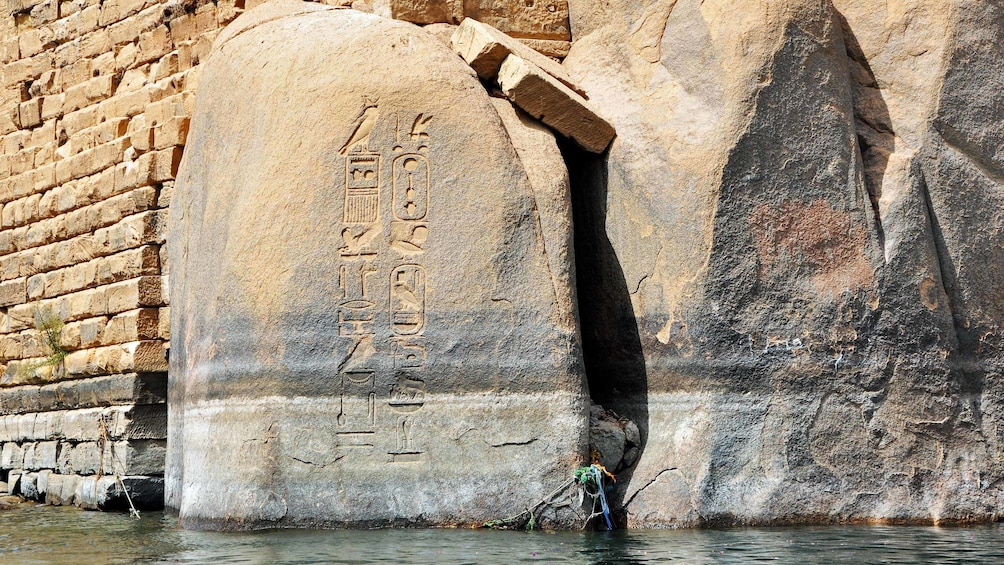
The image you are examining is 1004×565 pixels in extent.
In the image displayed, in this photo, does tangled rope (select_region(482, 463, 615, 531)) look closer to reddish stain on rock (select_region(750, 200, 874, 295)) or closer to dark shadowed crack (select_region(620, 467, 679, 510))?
dark shadowed crack (select_region(620, 467, 679, 510))

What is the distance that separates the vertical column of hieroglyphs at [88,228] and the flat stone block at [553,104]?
315cm

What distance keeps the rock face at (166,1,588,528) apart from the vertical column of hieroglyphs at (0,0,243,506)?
7.72 feet

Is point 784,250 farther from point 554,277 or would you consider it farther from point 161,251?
point 161,251

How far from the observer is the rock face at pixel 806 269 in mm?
7941

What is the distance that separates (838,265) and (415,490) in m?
2.74

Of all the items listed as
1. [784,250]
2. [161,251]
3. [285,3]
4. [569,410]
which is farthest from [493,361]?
[161,251]

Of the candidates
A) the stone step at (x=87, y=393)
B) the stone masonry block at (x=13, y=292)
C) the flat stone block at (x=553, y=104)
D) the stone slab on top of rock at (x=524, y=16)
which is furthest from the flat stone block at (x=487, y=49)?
the stone masonry block at (x=13, y=292)

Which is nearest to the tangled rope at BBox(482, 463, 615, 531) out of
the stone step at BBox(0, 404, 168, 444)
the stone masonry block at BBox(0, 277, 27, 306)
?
the stone step at BBox(0, 404, 168, 444)

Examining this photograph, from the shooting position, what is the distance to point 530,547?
6.94 meters

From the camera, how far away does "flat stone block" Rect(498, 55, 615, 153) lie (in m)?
8.43

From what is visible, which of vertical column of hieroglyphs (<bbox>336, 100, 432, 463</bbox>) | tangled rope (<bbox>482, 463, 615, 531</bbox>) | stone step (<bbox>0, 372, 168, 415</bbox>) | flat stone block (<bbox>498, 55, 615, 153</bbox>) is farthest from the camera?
stone step (<bbox>0, 372, 168, 415</bbox>)

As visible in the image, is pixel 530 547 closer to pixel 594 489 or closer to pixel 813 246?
pixel 594 489

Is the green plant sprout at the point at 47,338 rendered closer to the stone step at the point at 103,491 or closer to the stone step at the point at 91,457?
the stone step at the point at 91,457

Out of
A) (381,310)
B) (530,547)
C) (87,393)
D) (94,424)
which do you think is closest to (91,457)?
(94,424)
